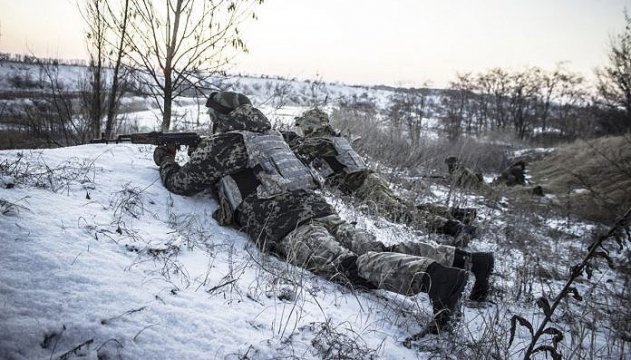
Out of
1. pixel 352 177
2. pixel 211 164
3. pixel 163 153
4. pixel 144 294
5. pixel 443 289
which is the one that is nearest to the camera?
pixel 144 294

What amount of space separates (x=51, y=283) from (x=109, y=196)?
130 centimetres

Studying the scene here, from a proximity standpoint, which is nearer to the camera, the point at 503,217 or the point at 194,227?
the point at 194,227

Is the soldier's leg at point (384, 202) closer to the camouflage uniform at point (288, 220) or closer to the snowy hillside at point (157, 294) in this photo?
the snowy hillside at point (157, 294)

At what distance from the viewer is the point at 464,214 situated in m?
3.93

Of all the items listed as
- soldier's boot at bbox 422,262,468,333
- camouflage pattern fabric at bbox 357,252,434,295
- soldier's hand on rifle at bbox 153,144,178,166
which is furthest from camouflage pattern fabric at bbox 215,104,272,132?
soldier's boot at bbox 422,262,468,333

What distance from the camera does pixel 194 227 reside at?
2492 mm

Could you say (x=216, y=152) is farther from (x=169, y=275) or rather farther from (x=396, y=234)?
(x=396, y=234)

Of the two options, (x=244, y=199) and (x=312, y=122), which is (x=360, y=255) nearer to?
(x=244, y=199)

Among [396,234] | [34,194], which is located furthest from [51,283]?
[396,234]

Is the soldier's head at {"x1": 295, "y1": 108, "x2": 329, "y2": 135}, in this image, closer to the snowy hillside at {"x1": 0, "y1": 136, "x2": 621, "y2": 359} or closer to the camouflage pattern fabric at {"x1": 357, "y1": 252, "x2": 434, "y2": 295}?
the snowy hillside at {"x1": 0, "y1": 136, "x2": 621, "y2": 359}

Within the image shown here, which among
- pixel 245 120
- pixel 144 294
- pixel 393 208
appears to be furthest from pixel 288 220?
pixel 393 208

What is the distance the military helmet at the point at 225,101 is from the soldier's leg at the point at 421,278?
176cm

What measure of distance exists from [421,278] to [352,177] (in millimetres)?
2454

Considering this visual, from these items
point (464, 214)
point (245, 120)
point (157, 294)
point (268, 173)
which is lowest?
point (464, 214)
